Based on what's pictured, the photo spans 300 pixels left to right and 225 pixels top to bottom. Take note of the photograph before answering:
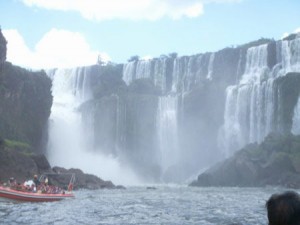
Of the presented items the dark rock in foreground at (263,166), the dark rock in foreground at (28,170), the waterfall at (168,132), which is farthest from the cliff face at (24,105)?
the dark rock in foreground at (263,166)

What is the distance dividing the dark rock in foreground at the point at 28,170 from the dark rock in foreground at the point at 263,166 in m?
18.2

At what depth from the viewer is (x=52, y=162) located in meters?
92.4

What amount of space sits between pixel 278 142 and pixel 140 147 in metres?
41.2

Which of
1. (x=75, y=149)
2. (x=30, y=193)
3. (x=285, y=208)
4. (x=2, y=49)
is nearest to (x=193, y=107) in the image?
(x=75, y=149)

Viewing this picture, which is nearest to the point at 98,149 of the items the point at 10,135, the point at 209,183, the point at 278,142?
the point at 10,135

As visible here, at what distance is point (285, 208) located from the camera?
203 inches

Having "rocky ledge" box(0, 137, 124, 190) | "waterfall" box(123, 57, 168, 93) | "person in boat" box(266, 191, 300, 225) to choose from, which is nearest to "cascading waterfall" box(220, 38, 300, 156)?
"waterfall" box(123, 57, 168, 93)

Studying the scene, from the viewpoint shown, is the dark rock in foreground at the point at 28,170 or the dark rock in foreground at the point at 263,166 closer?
the dark rock in foreground at the point at 28,170

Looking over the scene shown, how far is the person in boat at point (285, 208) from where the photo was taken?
5.13 m

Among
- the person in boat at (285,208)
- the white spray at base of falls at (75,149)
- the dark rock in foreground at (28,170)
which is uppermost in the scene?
the white spray at base of falls at (75,149)

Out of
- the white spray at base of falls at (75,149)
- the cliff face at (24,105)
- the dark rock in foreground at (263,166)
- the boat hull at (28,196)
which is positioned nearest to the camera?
the boat hull at (28,196)

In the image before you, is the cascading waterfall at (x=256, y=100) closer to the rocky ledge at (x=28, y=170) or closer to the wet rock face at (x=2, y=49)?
the rocky ledge at (x=28, y=170)

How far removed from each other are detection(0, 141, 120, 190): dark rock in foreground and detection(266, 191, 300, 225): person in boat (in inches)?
2110

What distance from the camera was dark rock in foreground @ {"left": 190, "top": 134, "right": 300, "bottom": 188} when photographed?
212 ft
